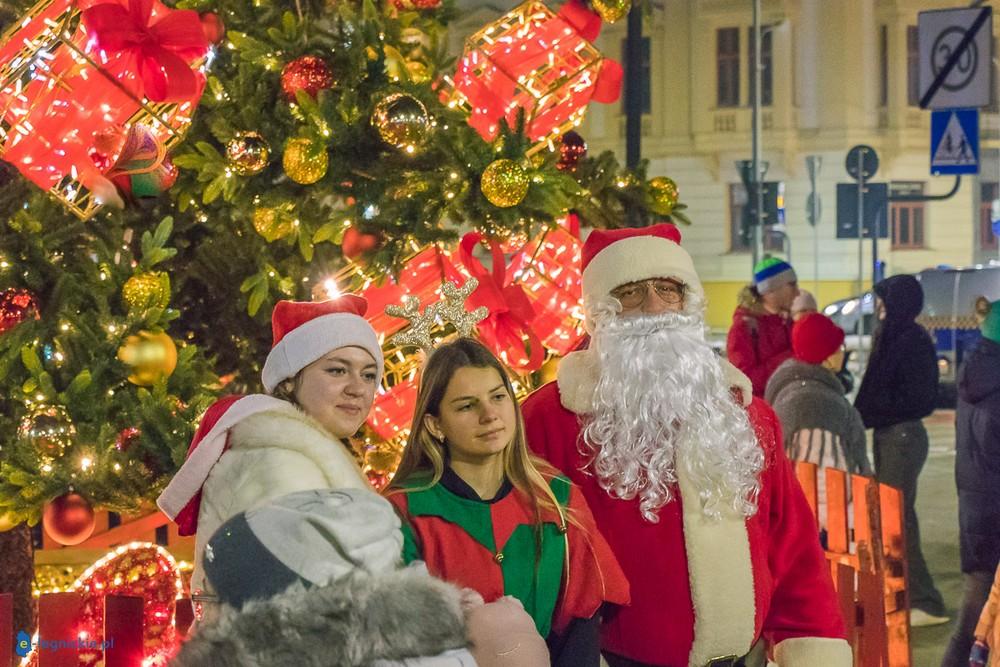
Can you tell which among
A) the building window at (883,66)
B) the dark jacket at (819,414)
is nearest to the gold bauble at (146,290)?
the dark jacket at (819,414)

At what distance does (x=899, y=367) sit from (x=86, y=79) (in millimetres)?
5242

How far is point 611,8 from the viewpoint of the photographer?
536 centimetres

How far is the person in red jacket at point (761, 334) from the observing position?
28.2ft

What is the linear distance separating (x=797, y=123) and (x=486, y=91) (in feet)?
89.1

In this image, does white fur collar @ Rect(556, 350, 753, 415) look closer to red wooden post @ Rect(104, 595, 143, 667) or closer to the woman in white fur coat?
the woman in white fur coat

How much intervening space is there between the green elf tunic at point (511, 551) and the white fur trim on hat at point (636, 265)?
749 mm

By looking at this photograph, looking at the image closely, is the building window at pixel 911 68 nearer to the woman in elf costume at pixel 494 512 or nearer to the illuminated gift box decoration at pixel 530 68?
the illuminated gift box decoration at pixel 530 68

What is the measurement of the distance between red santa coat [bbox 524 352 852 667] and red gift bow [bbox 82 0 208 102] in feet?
5.45

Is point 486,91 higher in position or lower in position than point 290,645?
higher

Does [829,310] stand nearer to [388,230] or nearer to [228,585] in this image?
[388,230]

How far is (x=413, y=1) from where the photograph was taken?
5766mm

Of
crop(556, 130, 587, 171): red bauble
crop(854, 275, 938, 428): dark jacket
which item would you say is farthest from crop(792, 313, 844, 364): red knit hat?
crop(556, 130, 587, 171): red bauble

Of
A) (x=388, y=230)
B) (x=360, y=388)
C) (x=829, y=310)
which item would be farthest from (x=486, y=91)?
(x=829, y=310)

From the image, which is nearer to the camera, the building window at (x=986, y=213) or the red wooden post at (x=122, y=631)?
the red wooden post at (x=122, y=631)
